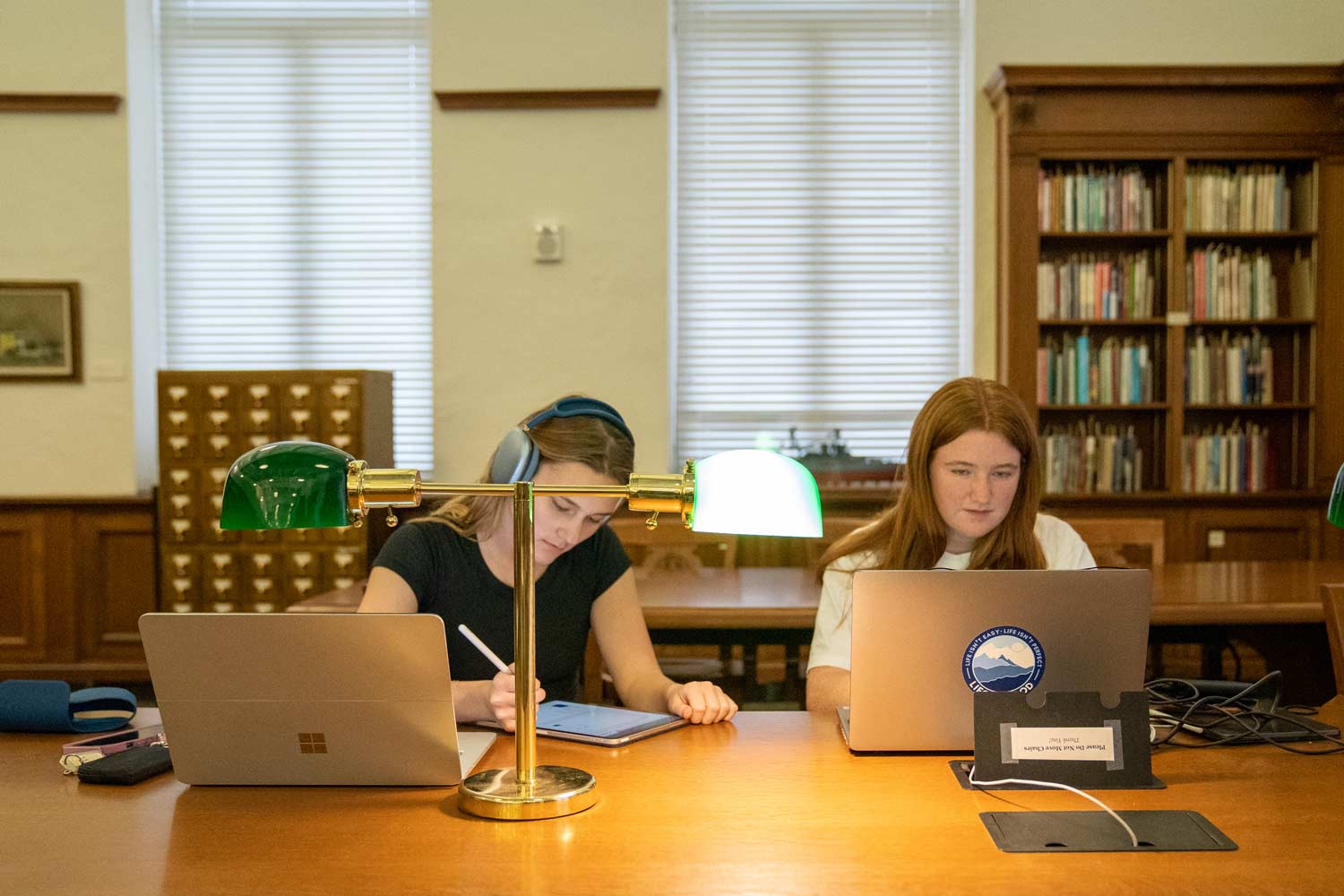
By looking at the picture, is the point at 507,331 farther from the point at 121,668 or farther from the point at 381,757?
the point at 381,757

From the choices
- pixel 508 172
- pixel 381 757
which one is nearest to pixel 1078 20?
pixel 508 172

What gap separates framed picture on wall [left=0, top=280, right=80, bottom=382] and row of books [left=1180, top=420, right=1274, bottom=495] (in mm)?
4682

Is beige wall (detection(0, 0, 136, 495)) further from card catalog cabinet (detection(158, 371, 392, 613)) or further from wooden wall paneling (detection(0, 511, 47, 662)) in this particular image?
card catalog cabinet (detection(158, 371, 392, 613))

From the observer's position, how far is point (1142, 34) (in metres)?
5.11

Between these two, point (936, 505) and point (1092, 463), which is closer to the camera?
point (936, 505)

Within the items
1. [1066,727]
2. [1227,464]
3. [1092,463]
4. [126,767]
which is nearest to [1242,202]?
[1227,464]

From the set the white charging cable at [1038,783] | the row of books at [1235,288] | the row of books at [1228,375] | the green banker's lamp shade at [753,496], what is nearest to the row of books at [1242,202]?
the row of books at [1235,288]

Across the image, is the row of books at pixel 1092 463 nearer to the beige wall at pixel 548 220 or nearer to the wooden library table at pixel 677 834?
the beige wall at pixel 548 220

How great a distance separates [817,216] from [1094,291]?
1.23 metres

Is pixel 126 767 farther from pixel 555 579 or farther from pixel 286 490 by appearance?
pixel 555 579

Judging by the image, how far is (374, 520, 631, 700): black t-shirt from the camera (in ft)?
6.75

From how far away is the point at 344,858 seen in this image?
46.7 inches

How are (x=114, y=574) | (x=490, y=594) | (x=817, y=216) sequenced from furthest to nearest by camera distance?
(x=817, y=216), (x=114, y=574), (x=490, y=594)

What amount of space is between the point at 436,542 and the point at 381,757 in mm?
730
